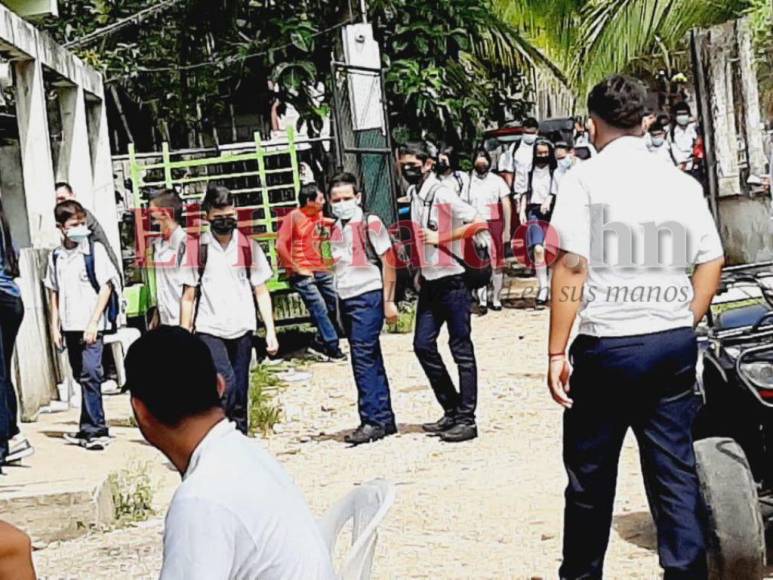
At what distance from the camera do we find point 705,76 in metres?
14.7

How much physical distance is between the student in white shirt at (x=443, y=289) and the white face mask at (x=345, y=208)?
389mm

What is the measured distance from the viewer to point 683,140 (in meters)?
16.7

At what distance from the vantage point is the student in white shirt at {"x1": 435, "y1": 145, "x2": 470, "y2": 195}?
1291 centimetres

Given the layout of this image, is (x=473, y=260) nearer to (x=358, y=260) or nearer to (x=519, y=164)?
(x=358, y=260)

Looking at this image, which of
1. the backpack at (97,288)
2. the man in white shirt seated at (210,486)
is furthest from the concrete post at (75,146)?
the man in white shirt seated at (210,486)

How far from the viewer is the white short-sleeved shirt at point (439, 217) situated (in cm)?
871

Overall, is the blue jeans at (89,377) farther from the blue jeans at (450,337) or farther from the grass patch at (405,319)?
the grass patch at (405,319)

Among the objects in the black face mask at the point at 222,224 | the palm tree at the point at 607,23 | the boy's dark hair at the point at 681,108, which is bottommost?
the black face mask at the point at 222,224

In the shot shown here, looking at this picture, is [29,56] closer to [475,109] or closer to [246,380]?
[246,380]

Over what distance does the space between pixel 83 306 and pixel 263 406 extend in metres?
1.92

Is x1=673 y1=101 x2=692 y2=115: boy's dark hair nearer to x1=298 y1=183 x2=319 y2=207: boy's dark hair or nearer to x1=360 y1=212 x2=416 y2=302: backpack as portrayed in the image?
x1=360 y1=212 x2=416 y2=302: backpack

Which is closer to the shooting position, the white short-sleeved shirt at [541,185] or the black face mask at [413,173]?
the black face mask at [413,173]

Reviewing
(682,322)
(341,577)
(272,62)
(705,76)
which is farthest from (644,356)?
(272,62)

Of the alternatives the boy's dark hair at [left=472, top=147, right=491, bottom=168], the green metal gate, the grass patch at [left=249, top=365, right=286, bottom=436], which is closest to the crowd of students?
the grass patch at [left=249, top=365, right=286, bottom=436]
